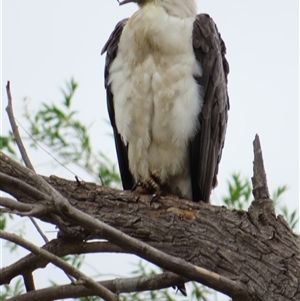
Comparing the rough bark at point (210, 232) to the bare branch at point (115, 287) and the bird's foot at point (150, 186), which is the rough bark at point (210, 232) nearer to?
the bare branch at point (115, 287)

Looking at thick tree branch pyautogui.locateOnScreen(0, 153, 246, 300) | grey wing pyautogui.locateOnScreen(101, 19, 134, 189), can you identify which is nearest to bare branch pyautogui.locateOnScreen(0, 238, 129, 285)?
thick tree branch pyautogui.locateOnScreen(0, 153, 246, 300)

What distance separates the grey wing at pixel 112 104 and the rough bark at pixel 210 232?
113cm

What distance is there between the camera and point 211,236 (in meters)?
3.73

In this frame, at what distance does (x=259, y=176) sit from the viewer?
11.8 feet

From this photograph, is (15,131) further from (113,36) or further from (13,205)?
(113,36)

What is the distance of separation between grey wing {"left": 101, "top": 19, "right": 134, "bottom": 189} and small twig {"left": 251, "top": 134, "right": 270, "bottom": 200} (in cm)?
152

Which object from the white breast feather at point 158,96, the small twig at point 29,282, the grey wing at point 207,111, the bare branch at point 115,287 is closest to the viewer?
the bare branch at point 115,287

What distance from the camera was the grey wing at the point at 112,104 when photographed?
4.94 m

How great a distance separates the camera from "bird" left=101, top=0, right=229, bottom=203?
461cm

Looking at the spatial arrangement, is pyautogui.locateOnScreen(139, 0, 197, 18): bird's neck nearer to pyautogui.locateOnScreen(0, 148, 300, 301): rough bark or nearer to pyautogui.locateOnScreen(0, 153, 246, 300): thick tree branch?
pyautogui.locateOnScreen(0, 148, 300, 301): rough bark

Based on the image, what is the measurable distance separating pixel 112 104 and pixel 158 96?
54 cm

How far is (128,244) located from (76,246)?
75 cm

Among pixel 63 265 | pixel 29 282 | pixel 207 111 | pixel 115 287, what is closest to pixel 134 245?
pixel 63 265

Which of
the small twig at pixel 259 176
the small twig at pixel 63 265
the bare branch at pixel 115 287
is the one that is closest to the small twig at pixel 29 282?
the bare branch at pixel 115 287
